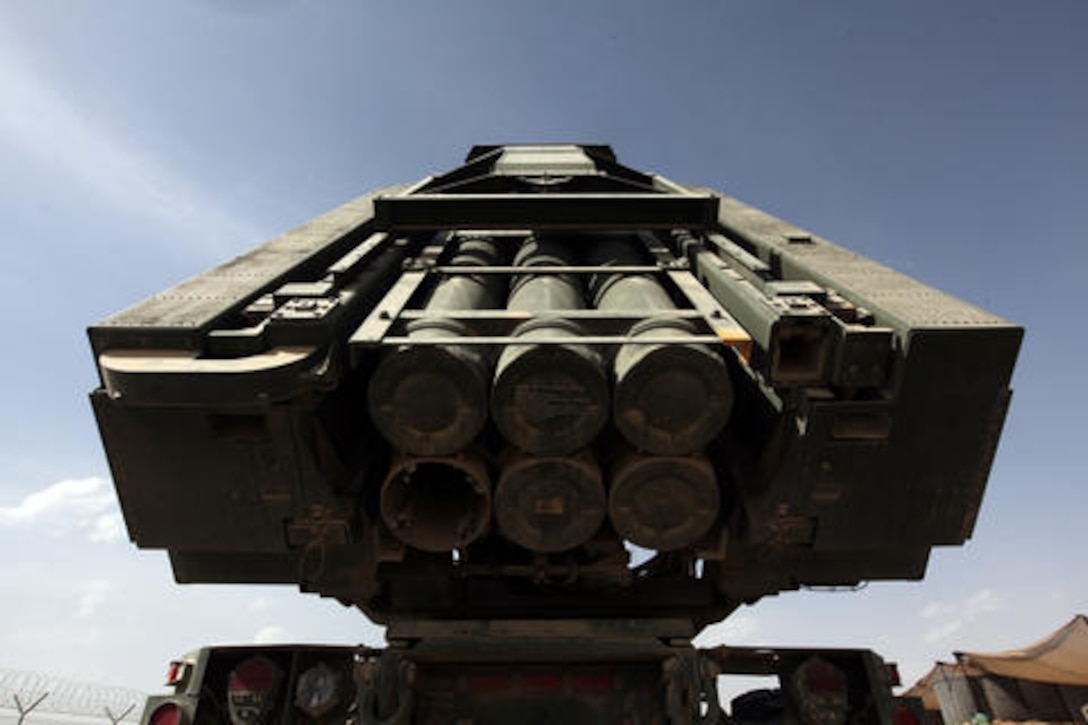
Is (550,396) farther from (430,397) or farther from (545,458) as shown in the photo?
(430,397)

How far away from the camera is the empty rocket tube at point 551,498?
3174 millimetres

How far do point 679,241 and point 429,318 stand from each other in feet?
8.83

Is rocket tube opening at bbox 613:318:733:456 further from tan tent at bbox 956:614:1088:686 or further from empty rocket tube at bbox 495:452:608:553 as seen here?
tan tent at bbox 956:614:1088:686

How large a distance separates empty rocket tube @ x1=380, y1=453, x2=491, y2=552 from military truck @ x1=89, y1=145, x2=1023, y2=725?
0.05 feet

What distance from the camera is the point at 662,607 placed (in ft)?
13.9

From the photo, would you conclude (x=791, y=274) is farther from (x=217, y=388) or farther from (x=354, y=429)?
(x=217, y=388)

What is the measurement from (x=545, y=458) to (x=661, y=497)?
0.62 m

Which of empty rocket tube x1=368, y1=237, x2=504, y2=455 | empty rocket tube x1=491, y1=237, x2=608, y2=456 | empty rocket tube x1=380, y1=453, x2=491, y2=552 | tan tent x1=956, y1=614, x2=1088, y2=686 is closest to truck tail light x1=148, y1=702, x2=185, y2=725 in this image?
empty rocket tube x1=380, y1=453, x2=491, y2=552

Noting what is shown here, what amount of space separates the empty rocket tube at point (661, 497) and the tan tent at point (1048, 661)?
48.2 ft

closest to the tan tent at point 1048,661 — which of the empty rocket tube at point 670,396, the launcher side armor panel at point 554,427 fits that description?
the launcher side armor panel at point 554,427

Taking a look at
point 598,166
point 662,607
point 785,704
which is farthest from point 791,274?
point 598,166

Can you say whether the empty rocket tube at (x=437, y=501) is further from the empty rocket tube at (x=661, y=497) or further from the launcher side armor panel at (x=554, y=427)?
the empty rocket tube at (x=661, y=497)

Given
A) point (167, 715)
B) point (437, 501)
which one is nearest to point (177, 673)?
point (167, 715)

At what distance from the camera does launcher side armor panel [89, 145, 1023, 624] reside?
3.05 metres
